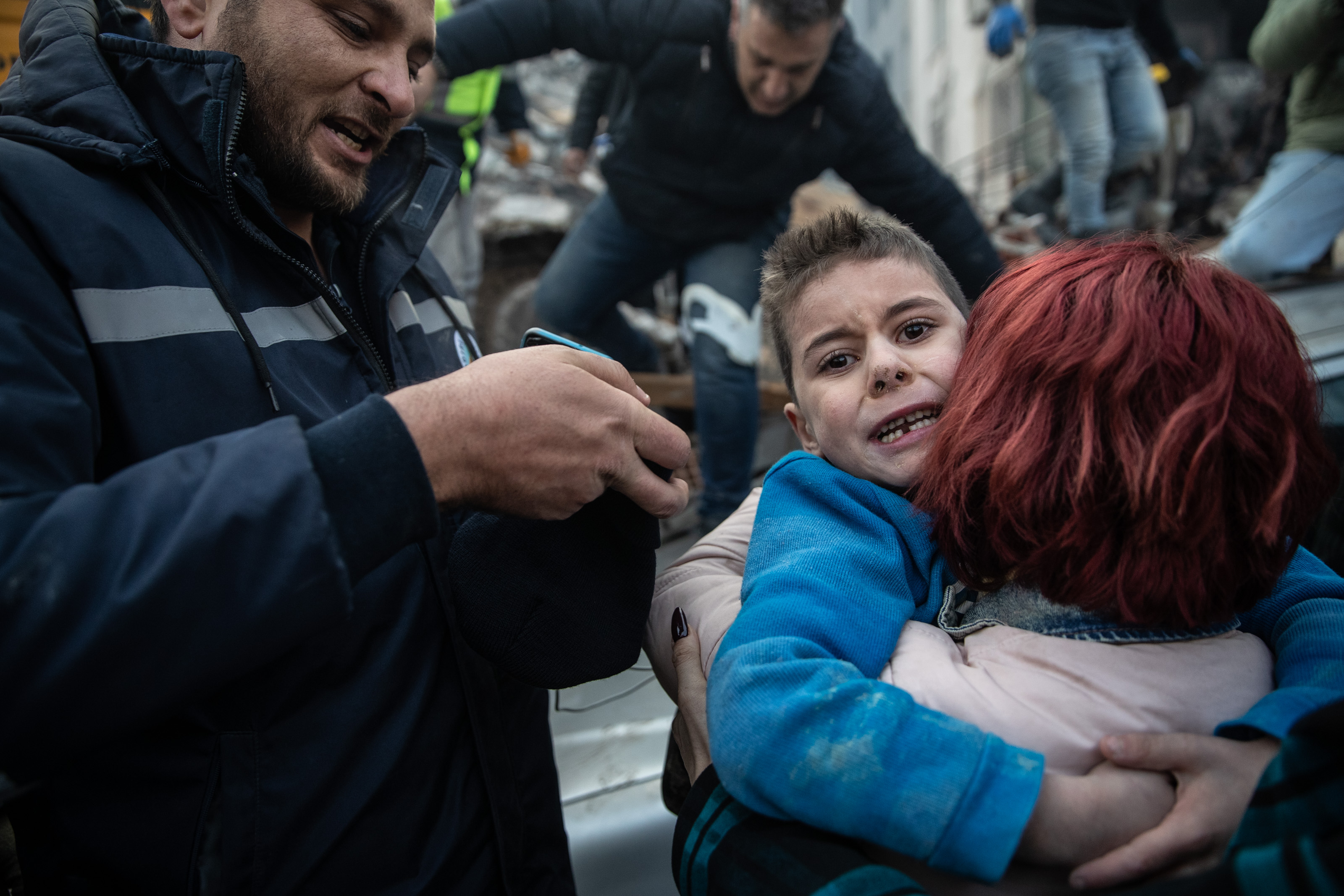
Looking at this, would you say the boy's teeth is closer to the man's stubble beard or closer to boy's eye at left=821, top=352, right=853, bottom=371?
boy's eye at left=821, top=352, right=853, bottom=371

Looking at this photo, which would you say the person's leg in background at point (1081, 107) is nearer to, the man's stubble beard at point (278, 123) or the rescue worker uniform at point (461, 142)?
the rescue worker uniform at point (461, 142)

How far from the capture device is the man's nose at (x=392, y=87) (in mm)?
1378

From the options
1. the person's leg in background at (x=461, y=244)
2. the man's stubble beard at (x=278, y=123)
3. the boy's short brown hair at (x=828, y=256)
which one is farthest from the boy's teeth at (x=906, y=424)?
the person's leg in background at (x=461, y=244)

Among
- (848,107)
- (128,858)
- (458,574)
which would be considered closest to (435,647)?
(458,574)

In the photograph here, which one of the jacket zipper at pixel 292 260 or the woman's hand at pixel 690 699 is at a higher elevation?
the jacket zipper at pixel 292 260

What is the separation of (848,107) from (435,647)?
2572 mm

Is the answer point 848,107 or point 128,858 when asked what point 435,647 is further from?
point 848,107

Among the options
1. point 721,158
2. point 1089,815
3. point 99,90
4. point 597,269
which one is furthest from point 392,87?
point 597,269

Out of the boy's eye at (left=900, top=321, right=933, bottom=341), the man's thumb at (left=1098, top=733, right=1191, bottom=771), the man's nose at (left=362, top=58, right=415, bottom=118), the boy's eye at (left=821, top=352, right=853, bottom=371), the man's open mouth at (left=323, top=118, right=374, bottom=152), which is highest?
the man's nose at (left=362, top=58, right=415, bottom=118)

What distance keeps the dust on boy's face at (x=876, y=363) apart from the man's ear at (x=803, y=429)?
15mm

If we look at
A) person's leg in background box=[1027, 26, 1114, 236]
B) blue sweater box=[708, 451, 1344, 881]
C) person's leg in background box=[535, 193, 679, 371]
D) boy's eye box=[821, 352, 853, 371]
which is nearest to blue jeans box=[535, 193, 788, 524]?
person's leg in background box=[535, 193, 679, 371]

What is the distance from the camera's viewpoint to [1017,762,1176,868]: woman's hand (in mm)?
801

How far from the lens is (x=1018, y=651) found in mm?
946

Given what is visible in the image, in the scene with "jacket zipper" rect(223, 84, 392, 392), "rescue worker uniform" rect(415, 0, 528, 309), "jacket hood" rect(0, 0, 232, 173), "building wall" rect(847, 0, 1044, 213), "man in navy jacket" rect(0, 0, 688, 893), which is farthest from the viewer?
"building wall" rect(847, 0, 1044, 213)
